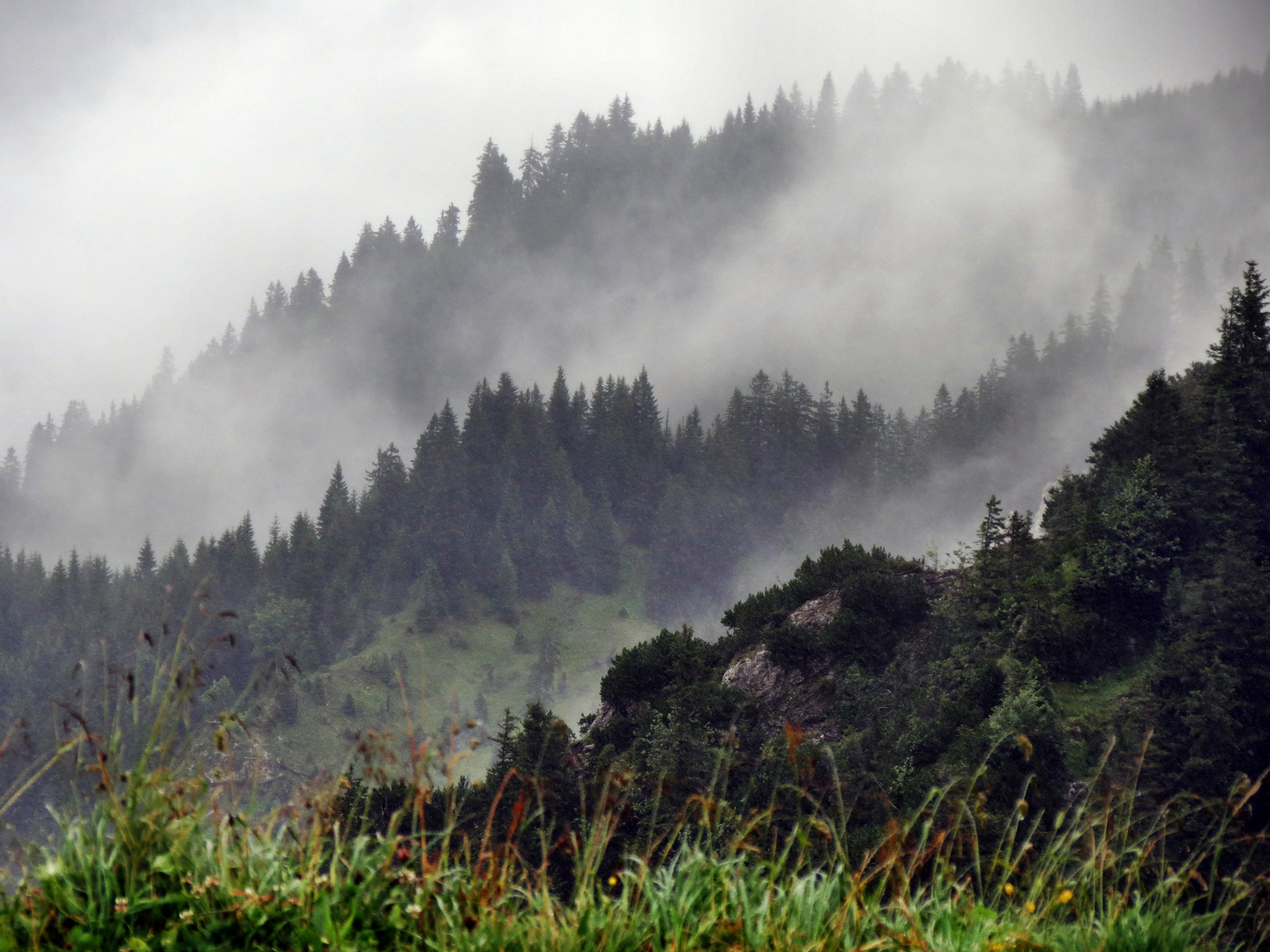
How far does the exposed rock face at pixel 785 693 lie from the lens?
28.9m

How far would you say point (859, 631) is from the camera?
30812mm

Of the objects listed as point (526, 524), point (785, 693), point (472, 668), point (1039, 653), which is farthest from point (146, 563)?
point (1039, 653)

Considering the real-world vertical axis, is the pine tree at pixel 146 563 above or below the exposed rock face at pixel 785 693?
above

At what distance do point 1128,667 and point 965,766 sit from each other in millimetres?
8979

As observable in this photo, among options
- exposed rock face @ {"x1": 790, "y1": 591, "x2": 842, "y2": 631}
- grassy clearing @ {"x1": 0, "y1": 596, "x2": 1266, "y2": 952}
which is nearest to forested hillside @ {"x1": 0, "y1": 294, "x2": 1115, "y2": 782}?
exposed rock face @ {"x1": 790, "y1": 591, "x2": 842, "y2": 631}

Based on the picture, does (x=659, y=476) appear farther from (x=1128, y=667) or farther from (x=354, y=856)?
(x=354, y=856)

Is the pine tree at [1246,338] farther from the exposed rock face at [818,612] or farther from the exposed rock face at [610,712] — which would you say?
the exposed rock face at [610,712]

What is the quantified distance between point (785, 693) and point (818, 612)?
4131 millimetres

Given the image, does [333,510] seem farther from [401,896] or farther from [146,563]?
[401,896]

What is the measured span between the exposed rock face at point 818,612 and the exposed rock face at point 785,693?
1988 mm

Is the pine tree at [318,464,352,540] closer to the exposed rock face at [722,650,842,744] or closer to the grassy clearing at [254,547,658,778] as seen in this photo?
the grassy clearing at [254,547,658,778]

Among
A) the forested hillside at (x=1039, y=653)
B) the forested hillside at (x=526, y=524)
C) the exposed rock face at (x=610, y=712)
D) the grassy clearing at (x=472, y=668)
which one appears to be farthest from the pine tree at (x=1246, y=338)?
the forested hillside at (x=526, y=524)

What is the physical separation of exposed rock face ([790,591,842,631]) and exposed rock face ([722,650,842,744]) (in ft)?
6.52

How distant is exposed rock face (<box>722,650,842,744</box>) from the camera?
2894 cm
